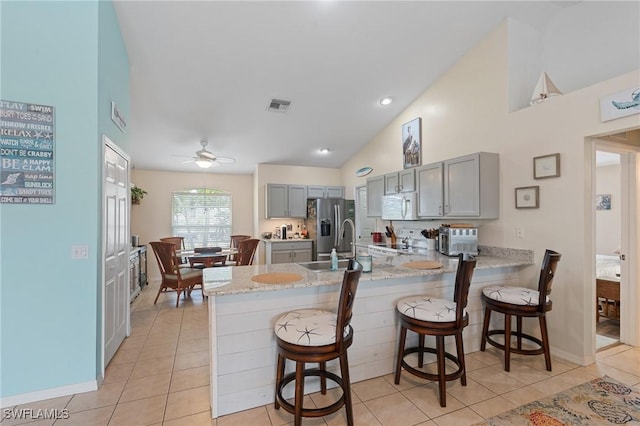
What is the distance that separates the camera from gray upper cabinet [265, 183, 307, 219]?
19.9 ft

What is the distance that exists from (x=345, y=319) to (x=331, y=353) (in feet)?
0.70

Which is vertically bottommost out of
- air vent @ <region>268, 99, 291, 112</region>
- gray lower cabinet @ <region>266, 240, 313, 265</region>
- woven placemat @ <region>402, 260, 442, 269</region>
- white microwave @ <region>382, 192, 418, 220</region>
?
gray lower cabinet @ <region>266, 240, 313, 265</region>

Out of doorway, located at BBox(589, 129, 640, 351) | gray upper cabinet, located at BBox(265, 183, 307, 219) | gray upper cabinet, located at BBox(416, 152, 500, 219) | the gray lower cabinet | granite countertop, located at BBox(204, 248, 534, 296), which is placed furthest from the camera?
gray upper cabinet, located at BBox(265, 183, 307, 219)

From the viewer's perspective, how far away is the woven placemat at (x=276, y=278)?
2.06 m

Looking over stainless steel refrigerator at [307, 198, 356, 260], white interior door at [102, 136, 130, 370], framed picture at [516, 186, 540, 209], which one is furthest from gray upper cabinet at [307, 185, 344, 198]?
framed picture at [516, 186, 540, 209]

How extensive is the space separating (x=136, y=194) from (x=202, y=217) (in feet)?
4.49

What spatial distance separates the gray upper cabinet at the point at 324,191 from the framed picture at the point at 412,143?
212 cm

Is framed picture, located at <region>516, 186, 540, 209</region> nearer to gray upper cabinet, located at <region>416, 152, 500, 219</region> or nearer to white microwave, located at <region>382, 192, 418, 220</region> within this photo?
gray upper cabinet, located at <region>416, 152, 500, 219</region>

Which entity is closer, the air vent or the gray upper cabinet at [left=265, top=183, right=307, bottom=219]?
the air vent

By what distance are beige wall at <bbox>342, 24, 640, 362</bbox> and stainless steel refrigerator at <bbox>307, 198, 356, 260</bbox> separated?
8.02 feet

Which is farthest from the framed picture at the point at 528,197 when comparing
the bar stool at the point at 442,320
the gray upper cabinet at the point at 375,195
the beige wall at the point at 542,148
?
the gray upper cabinet at the point at 375,195

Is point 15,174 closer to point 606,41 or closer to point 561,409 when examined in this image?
point 561,409

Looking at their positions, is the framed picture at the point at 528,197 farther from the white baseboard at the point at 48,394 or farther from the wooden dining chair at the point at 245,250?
the white baseboard at the point at 48,394

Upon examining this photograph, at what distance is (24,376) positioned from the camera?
7.04 feet
